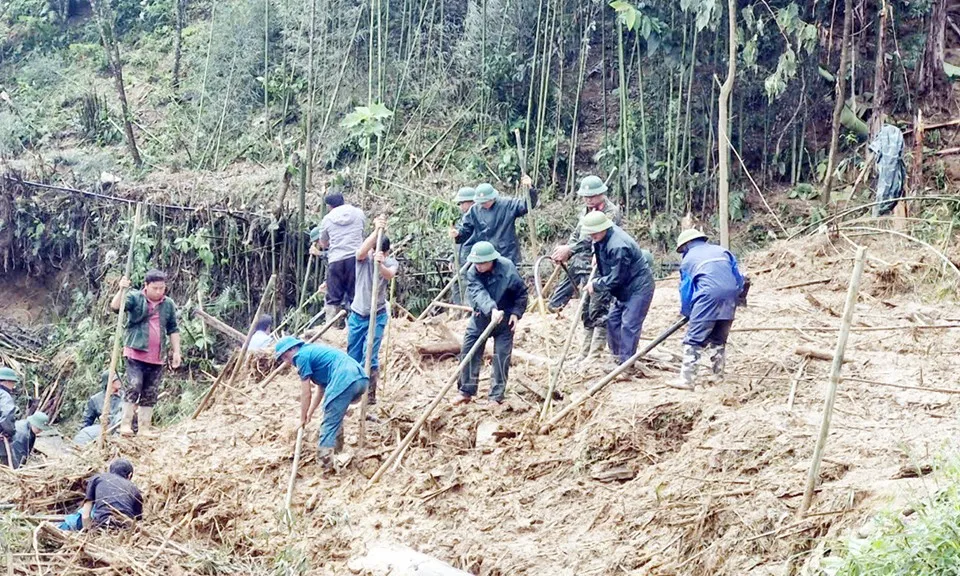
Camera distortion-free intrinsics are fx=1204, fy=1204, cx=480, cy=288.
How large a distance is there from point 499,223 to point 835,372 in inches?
194

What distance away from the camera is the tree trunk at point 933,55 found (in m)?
15.6

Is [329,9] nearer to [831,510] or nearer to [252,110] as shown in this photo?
[252,110]

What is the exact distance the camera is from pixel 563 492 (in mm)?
7863

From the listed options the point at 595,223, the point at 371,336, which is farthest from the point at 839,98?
the point at 371,336

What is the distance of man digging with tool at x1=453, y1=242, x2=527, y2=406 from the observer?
8.87 metres

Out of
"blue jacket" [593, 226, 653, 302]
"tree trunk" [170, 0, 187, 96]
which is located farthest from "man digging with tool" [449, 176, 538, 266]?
"tree trunk" [170, 0, 187, 96]

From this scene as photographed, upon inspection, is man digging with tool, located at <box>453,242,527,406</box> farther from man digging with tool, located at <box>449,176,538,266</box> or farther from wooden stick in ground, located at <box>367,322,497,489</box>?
man digging with tool, located at <box>449,176,538,266</box>

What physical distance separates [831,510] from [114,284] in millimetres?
11095

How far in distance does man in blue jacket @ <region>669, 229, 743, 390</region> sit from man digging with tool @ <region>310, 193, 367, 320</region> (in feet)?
10.7

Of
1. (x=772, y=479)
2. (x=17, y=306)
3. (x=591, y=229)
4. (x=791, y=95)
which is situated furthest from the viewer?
(x=17, y=306)

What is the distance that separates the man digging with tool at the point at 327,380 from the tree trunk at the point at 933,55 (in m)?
10.4

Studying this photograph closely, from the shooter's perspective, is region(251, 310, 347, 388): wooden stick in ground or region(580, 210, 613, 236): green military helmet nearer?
region(580, 210, 613, 236): green military helmet

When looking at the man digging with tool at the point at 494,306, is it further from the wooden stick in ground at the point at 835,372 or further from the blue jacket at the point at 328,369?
the wooden stick in ground at the point at 835,372

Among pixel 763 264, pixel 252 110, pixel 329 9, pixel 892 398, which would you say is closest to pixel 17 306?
pixel 252 110
